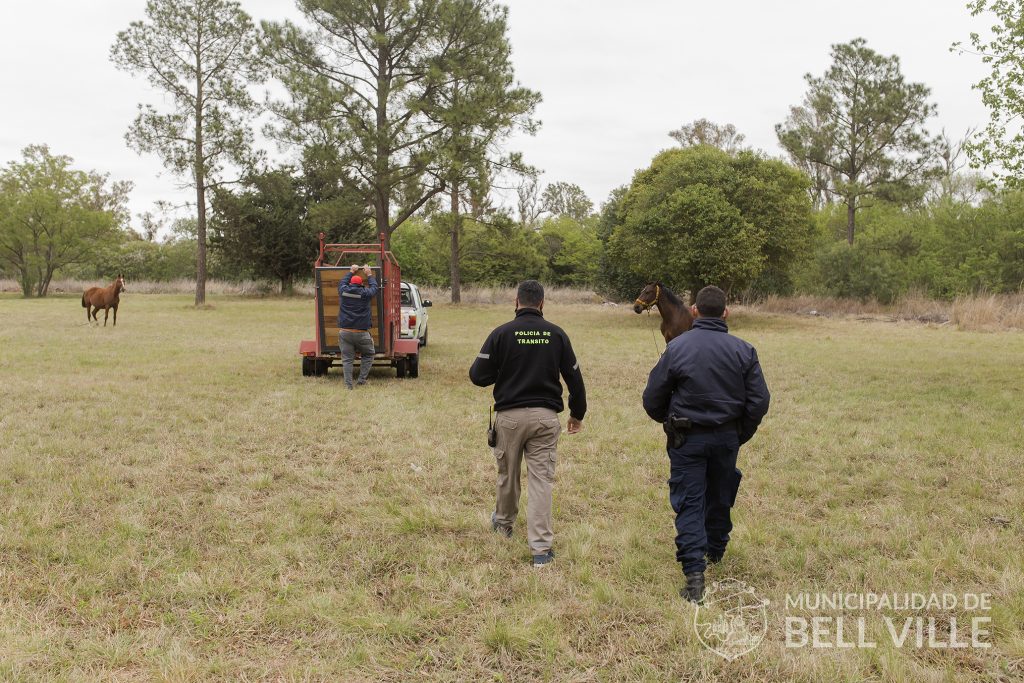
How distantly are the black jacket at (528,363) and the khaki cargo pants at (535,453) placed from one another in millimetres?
75

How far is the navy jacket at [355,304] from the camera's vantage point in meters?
10.5

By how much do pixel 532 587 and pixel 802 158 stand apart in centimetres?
3457

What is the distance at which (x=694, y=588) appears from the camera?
153 inches

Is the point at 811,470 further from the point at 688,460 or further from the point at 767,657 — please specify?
the point at 767,657

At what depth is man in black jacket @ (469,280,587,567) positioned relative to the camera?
4414mm

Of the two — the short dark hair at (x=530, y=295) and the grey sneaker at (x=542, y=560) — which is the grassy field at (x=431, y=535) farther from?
the short dark hair at (x=530, y=295)

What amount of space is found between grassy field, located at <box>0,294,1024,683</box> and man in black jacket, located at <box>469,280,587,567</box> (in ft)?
1.22

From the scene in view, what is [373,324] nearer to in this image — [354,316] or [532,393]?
[354,316]

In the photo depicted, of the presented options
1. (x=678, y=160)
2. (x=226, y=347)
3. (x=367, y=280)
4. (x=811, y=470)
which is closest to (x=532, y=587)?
(x=811, y=470)

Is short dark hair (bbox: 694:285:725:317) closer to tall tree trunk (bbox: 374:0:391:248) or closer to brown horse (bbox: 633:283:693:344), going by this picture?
brown horse (bbox: 633:283:693:344)

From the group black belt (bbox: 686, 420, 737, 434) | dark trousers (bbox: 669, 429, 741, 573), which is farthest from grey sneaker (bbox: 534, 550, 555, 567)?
black belt (bbox: 686, 420, 737, 434)

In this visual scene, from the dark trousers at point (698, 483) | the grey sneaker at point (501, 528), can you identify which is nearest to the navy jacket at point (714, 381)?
the dark trousers at point (698, 483)

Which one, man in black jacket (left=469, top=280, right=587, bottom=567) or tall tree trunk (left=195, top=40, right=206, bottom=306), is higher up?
tall tree trunk (left=195, top=40, right=206, bottom=306)

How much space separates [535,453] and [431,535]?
1.04m
